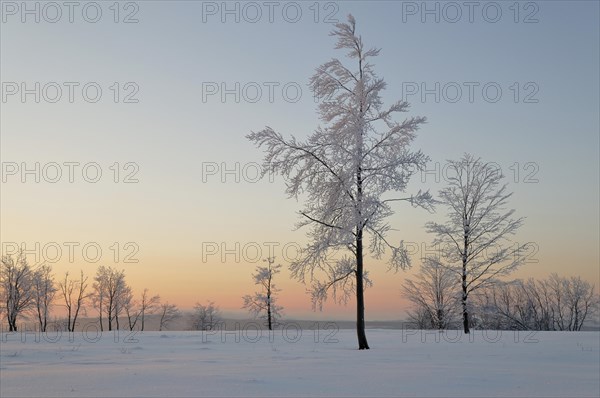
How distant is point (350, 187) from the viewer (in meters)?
19.4

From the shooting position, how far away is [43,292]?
6425cm

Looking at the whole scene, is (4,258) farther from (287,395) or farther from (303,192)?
(287,395)

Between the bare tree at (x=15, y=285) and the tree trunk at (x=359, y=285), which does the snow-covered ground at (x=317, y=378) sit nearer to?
the tree trunk at (x=359, y=285)

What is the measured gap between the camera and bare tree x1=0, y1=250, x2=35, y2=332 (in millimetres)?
58469

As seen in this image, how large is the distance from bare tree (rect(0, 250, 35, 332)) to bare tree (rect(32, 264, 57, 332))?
1.84 meters

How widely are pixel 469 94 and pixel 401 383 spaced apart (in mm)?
14714

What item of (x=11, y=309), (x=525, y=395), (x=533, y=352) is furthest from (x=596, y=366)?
(x=11, y=309)

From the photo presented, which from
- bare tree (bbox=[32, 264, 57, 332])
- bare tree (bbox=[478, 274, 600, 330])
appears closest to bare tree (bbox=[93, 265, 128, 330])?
bare tree (bbox=[32, 264, 57, 332])

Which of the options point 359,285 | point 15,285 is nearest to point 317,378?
point 359,285

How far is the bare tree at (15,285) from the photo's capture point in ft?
192

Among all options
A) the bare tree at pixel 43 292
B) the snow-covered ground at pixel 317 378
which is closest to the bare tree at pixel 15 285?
the bare tree at pixel 43 292

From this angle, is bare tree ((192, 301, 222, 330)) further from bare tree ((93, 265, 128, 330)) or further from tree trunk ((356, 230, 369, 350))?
tree trunk ((356, 230, 369, 350))

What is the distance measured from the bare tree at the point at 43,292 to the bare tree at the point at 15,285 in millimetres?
1844

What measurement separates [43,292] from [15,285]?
18.7ft
